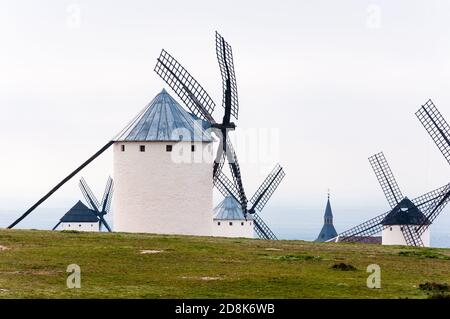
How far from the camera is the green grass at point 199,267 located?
28.6m

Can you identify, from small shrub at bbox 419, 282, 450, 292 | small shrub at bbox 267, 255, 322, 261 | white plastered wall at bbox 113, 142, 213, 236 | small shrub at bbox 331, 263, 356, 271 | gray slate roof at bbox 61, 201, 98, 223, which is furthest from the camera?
gray slate roof at bbox 61, 201, 98, 223

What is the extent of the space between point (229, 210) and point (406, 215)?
15.8 metres

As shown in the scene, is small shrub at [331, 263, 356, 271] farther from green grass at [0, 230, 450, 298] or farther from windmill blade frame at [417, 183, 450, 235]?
windmill blade frame at [417, 183, 450, 235]

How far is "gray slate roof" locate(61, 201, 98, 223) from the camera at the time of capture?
121375 millimetres

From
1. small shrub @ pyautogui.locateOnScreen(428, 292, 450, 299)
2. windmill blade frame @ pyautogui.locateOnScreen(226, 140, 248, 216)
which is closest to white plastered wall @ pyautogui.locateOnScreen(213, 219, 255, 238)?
windmill blade frame @ pyautogui.locateOnScreen(226, 140, 248, 216)

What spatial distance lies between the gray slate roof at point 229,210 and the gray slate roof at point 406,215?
13.2m

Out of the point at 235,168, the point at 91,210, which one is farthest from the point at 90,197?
the point at 235,168

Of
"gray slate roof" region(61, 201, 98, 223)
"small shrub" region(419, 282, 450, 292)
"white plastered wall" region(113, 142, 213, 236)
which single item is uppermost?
"gray slate roof" region(61, 201, 98, 223)

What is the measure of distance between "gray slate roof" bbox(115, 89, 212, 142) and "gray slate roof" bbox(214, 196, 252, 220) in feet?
112

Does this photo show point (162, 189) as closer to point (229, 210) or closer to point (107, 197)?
point (229, 210)

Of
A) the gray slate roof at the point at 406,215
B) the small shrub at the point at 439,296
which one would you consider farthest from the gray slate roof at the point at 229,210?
the small shrub at the point at 439,296

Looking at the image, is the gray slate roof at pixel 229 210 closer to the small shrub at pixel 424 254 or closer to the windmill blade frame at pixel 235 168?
the windmill blade frame at pixel 235 168

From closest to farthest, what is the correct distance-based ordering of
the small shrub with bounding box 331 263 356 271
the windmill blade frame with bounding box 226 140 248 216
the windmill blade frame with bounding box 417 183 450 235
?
the small shrub with bounding box 331 263 356 271 → the windmill blade frame with bounding box 226 140 248 216 → the windmill blade frame with bounding box 417 183 450 235
